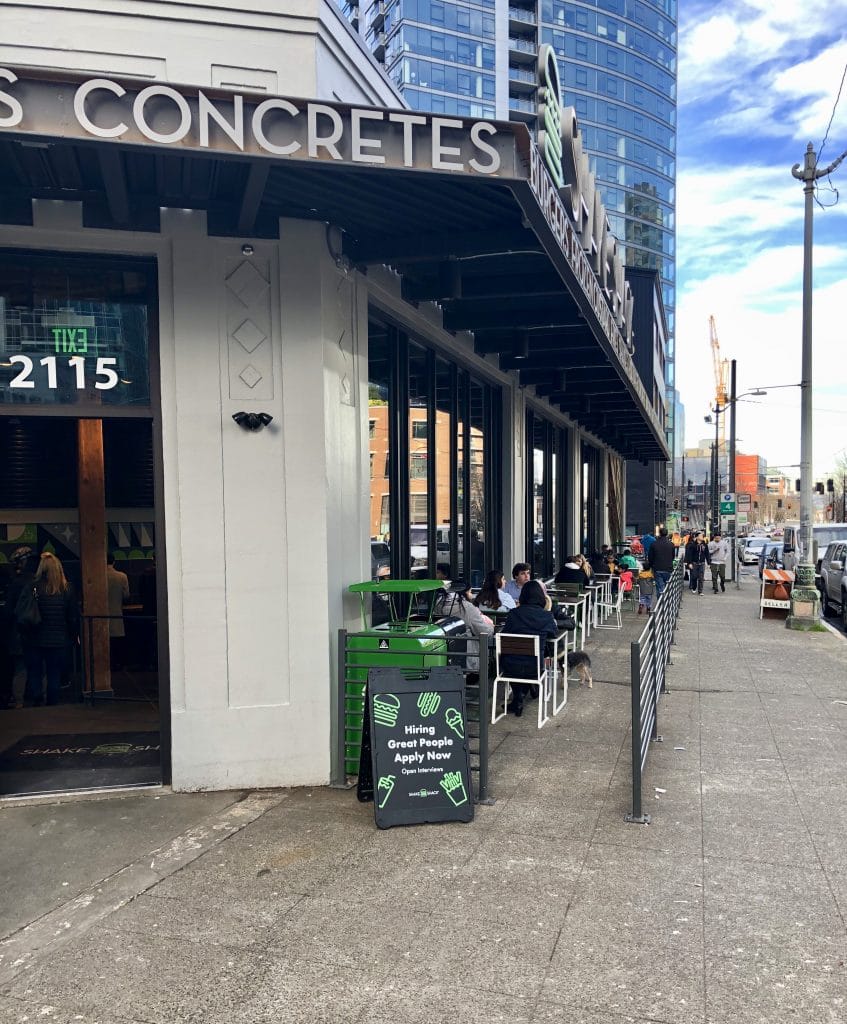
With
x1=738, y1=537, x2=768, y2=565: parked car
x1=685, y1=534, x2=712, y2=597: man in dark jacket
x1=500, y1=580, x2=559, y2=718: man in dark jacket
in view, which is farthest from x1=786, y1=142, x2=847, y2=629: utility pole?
x1=738, y1=537, x2=768, y2=565: parked car

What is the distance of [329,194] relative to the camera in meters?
5.52

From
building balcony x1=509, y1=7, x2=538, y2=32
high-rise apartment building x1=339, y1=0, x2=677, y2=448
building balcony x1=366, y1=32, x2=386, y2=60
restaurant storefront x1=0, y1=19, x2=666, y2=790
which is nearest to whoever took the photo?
restaurant storefront x1=0, y1=19, x2=666, y2=790

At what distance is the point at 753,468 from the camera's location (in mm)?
108500

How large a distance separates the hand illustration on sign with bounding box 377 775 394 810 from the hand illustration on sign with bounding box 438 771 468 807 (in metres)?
0.33

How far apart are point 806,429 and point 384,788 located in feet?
47.0

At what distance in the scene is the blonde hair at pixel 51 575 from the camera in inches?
345

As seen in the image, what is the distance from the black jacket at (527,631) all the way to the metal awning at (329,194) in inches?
117

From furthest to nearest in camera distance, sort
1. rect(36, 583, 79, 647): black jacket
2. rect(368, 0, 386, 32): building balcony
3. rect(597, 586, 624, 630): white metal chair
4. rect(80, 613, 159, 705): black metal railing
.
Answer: rect(368, 0, 386, 32): building balcony → rect(597, 586, 624, 630): white metal chair → rect(80, 613, 159, 705): black metal railing → rect(36, 583, 79, 647): black jacket

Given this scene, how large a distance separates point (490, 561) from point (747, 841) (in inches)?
308

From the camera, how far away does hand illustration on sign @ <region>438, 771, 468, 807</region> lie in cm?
532

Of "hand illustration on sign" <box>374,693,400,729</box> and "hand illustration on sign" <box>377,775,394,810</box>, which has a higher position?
"hand illustration on sign" <box>374,693,400,729</box>

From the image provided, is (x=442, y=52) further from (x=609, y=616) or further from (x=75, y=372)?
(x=75, y=372)

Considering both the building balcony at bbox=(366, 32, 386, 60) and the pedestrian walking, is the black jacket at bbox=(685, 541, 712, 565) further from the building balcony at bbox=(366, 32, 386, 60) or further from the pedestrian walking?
the building balcony at bbox=(366, 32, 386, 60)

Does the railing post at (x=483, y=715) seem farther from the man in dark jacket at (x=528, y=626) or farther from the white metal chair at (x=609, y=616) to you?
the white metal chair at (x=609, y=616)
